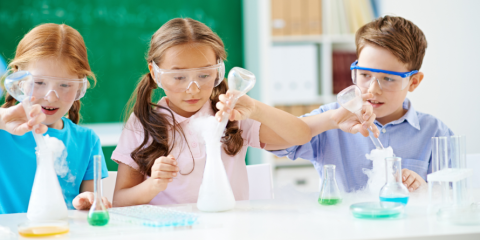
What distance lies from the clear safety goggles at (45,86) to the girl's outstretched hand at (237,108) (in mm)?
468

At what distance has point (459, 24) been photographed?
3.22 metres

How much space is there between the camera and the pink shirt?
4.99ft

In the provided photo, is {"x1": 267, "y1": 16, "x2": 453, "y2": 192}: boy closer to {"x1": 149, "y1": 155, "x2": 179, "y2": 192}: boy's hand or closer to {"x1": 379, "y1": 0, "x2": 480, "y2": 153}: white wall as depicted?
{"x1": 149, "y1": 155, "x2": 179, "y2": 192}: boy's hand

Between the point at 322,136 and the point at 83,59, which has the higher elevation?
the point at 83,59

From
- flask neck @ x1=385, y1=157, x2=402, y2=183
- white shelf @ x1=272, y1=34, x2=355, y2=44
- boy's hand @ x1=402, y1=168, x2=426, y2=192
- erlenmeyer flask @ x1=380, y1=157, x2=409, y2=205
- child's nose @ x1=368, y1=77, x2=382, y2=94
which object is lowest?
boy's hand @ x1=402, y1=168, x2=426, y2=192

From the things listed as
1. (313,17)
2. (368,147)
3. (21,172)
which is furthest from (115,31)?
(368,147)

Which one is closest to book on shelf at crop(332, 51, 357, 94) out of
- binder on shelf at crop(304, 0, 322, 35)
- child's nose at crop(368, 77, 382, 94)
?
binder on shelf at crop(304, 0, 322, 35)

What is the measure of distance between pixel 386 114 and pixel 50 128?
128cm

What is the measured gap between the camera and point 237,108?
132 cm

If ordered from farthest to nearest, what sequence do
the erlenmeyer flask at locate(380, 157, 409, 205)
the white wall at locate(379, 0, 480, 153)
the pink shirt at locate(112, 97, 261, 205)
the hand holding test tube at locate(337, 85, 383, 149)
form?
the white wall at locate(379, 0, 480, 153)
the pink shirt at locate(112, 97, 261, 205)
the hand holding test tube at locate(337, 85, 383, 149)
the erlenmeyer flask at locate(380, 157, 409, 205)

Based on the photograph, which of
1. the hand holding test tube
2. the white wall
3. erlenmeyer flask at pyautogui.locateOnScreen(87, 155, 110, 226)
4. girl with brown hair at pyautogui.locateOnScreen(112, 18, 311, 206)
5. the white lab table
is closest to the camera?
the white lab table

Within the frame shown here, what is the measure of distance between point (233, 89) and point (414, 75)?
859 millimetres

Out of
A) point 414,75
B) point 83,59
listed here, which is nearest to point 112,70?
point 83,59

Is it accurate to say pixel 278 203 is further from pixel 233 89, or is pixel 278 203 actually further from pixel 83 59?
pixel 83 59
